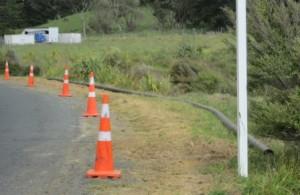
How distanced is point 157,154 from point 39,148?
7.40 feet

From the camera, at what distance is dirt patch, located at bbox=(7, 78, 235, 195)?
27.2ft

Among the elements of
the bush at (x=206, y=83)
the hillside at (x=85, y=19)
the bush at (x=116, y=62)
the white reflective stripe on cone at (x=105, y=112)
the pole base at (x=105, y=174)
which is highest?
the hillside at (x=85, y=19)

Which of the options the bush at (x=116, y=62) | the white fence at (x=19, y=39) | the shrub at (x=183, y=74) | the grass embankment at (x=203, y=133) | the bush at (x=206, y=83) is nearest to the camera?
the grass embankment at (x=203, y=133)

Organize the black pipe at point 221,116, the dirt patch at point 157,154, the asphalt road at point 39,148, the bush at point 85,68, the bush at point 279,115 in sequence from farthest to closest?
the bush at point 85,68
the black pipe at point 221,116
the asphalt road at point 39,148
the dirt patch at point 157,154
the bush at point 279,115

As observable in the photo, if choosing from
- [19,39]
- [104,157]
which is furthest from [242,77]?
[19,39]

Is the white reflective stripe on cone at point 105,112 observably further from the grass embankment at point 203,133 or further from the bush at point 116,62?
the bush at point 116,62

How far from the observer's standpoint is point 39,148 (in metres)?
11.5

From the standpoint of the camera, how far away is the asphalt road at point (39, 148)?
856 cm

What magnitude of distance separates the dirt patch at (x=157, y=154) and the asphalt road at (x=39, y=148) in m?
0.35

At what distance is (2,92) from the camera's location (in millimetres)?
24906

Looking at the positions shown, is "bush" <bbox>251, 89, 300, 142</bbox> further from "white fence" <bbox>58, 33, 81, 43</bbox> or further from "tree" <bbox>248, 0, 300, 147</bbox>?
"white fence" <bbox>58, 33, 81, 43</bbox>

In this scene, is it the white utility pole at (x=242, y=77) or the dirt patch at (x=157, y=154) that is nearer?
the white utility pole at (x=242, y=77)

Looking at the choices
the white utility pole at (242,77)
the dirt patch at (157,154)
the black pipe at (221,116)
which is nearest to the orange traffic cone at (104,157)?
the dirt patch at (157,154)

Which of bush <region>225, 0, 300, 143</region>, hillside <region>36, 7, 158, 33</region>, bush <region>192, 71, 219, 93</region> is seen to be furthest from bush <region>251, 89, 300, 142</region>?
hillside <region>36, 7, 158, 33</region>
